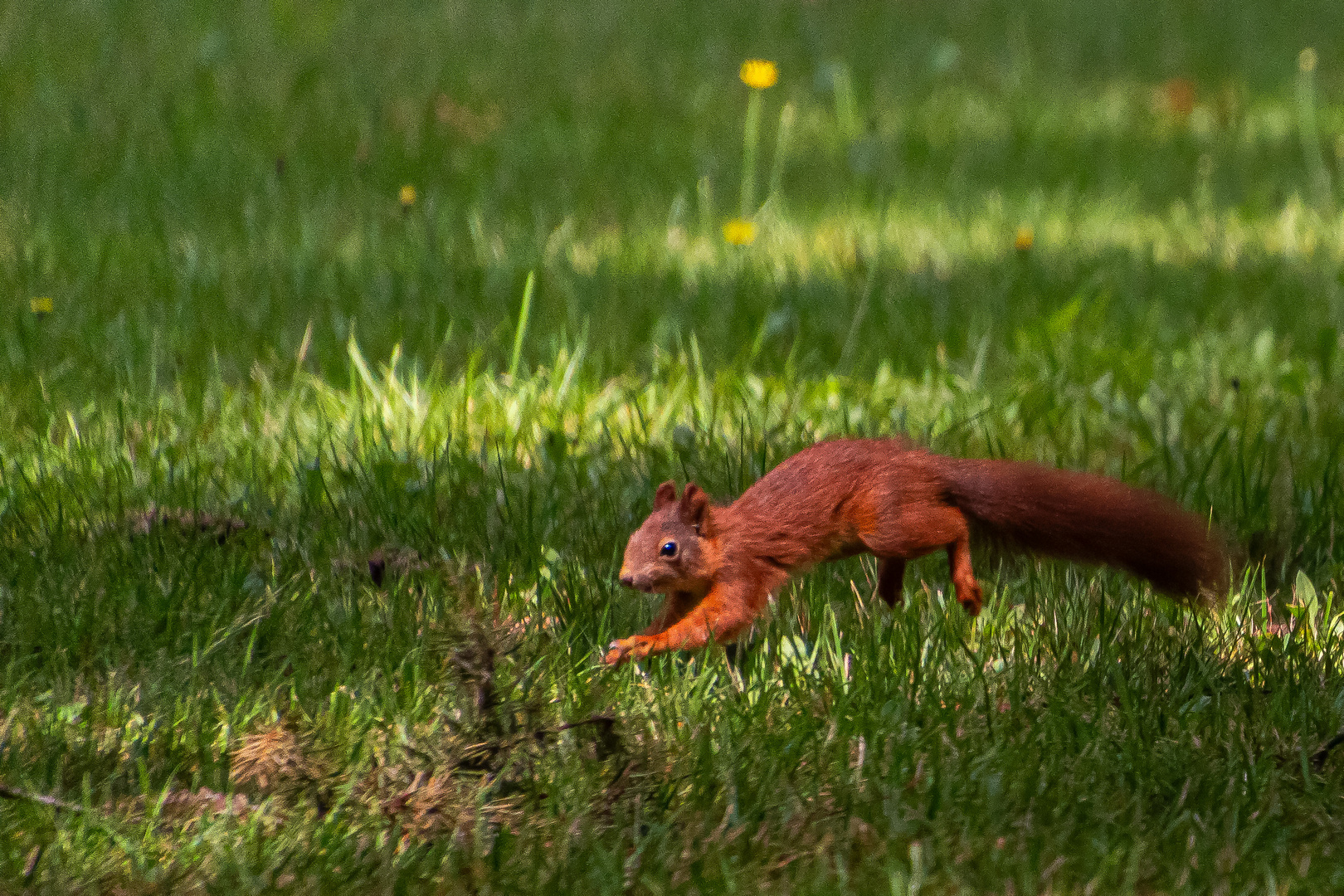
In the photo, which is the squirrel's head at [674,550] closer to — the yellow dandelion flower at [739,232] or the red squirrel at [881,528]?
the red squirrel at [881,528]

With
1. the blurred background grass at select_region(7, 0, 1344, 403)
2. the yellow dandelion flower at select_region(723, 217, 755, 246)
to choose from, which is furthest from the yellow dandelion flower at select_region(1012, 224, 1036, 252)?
the yellow dandelion flower at select_region(723, 217, 755, 246)

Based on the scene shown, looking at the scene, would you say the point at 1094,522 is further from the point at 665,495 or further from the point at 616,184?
the point at 616,184

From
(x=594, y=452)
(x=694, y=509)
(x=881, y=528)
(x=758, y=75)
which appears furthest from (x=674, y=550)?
(x=758, y=75)

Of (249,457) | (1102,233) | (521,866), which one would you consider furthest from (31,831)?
(1102,233)

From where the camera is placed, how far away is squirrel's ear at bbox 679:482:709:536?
2.57 m

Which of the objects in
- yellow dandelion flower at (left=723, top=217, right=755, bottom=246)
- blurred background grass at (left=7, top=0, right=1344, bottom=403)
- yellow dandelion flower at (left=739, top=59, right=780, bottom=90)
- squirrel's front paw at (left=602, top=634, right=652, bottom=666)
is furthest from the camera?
yellow dandelion flower at (left=739, top=59, right=780, bottom=90)

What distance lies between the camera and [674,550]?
256 cm

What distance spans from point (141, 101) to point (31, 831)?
5.16m

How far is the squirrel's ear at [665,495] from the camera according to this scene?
2.64 meters

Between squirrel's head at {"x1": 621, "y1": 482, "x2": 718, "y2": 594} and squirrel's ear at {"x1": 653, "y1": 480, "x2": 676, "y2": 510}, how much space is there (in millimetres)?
16

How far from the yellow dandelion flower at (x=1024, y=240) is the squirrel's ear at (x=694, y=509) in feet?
10.0

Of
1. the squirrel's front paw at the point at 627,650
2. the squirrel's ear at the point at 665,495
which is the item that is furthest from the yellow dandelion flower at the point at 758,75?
the squirrel's front paw at the point at 627,650

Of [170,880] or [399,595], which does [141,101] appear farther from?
[170,880]

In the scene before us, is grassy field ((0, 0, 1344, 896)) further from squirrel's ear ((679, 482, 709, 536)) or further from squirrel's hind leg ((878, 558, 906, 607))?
squirrel's ear ((679, 482, 709, 536))
